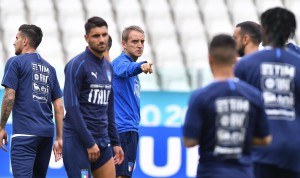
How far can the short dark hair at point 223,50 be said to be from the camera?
5.03 metres

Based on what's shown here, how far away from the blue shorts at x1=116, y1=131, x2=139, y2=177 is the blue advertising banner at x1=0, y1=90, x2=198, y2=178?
3.65 meters

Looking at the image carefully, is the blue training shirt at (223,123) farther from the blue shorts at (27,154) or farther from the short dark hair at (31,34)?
the short dark hair at (31,34)

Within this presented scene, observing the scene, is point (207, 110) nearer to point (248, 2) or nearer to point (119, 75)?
point (119, 75)

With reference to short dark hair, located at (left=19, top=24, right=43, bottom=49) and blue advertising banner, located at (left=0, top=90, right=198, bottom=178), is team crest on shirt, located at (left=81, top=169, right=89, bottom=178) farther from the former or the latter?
blue advertising banner, located at (left=0, top=90, right=198, bottom=178)

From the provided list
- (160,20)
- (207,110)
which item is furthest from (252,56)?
(160,20)

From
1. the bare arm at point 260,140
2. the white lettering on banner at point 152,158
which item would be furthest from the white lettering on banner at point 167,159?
the bare arm at point 260,140

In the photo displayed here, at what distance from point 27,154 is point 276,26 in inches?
135

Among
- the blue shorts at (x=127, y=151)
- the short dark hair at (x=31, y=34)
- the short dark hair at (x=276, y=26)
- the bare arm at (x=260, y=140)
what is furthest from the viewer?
the blue shorts at (x=127, y=151)

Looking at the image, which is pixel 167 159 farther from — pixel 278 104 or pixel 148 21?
pixel 278 104

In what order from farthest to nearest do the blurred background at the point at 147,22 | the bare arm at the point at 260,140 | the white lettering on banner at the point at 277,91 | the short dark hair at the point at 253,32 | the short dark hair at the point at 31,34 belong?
the blurred background at the point at 147,22 → the short dark hair at the point at 31,34 → the short dark hair at the point at 253,32 → the white lettering on banner at the point at 277,91 → the bare arm at the point at 260,140

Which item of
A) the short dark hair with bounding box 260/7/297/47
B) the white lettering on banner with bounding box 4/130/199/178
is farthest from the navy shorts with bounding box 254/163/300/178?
the white lettering on banner with bounding box 4/130/199/178

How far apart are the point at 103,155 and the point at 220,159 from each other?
2.62 m

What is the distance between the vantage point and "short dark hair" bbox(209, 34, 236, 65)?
503 cm

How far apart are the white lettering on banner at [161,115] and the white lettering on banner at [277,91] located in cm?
713
